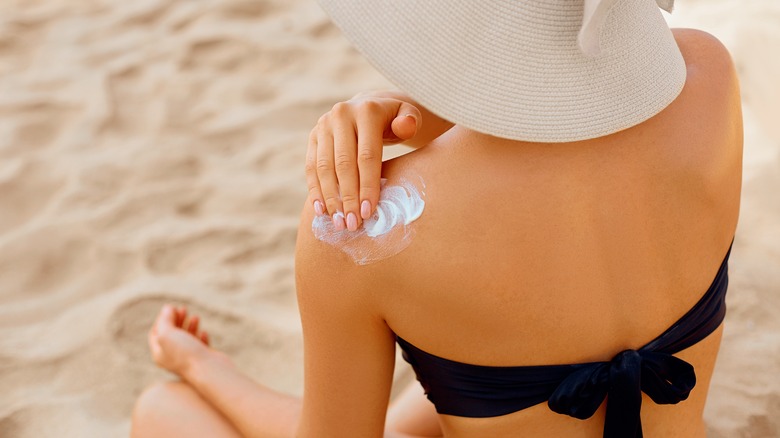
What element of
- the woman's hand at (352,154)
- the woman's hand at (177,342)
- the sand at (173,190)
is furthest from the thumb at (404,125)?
the sand at (173,190)

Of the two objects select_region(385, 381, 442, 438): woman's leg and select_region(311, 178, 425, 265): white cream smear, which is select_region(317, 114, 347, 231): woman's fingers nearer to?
select_region(311, 178, 425, 265): white cream smear

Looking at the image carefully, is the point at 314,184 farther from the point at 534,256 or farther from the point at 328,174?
the point at 534,256

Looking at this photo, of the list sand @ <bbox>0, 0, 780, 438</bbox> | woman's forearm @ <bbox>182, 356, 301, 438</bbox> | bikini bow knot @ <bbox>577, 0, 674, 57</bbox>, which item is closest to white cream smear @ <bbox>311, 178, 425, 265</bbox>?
bikini bow knot @ <bbox>577, 0, 674, 57</bbox>

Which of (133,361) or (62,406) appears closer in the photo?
(62,406)

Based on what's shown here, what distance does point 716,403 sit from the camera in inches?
74.4

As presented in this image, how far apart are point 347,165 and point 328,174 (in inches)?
1.3

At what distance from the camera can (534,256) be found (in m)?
1.01

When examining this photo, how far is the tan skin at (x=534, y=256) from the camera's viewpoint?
993 mm

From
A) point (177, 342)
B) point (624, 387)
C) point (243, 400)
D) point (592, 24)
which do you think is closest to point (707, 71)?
point (592, 24)

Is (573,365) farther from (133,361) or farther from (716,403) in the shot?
(133,361)

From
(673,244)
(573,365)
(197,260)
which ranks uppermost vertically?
(673,244)

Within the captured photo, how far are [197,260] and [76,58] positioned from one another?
1396mm

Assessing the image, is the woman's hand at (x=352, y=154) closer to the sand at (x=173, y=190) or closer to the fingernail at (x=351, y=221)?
the fingernail at (x=351, y=221)

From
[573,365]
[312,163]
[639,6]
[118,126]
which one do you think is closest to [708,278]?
[573,365]
